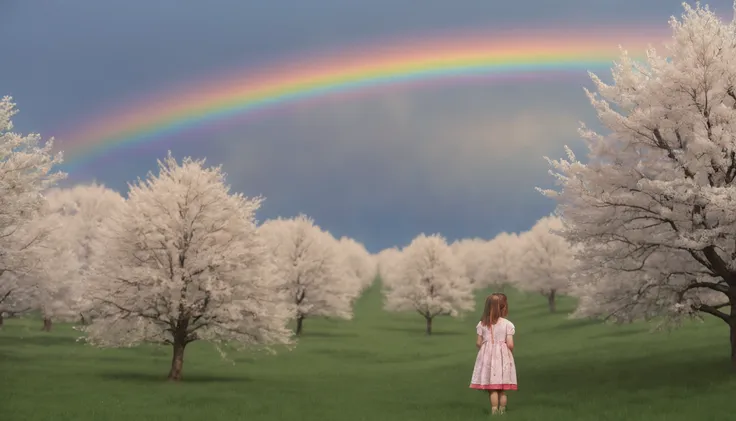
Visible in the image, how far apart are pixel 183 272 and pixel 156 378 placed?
21.2ft

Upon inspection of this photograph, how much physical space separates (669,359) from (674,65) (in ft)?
45.8

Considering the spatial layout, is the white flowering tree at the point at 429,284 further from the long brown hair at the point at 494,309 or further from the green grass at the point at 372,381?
the long brown hair at the point at 494,309

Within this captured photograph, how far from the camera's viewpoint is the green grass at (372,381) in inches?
737

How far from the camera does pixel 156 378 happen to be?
98.6ft

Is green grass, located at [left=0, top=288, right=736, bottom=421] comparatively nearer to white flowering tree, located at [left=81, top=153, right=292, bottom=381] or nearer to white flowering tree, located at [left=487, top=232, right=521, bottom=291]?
white flowering tree, located at [left=81, top=153, right=292, bottom=381]

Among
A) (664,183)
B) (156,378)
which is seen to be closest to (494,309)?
(664,183)

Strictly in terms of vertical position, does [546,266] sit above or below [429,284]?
above

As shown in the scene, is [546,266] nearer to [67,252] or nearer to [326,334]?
[326,334]

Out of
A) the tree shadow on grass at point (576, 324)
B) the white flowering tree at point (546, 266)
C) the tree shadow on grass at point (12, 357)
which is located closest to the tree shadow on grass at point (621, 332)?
the tree shadow on grass at point (576, 324)

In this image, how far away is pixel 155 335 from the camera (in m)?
28.0

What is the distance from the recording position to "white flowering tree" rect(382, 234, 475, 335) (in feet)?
217

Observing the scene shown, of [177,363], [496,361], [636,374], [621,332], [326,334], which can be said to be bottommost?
[177,363]

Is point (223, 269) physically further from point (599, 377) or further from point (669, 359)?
point (669, 359)

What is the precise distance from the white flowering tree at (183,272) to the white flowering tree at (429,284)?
1510 inches
